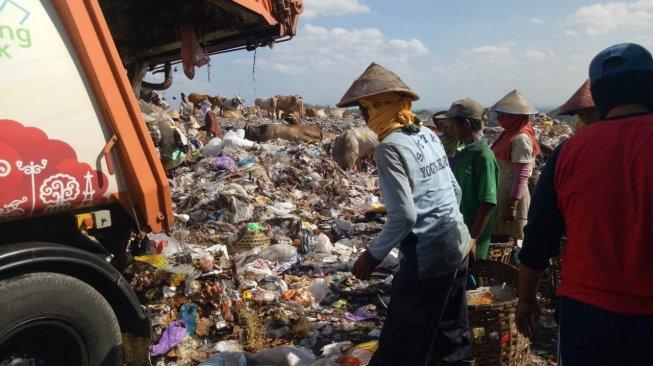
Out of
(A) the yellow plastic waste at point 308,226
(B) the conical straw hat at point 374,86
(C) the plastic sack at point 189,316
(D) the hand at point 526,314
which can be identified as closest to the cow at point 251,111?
(A) the yellow plastic waste at point 308,226

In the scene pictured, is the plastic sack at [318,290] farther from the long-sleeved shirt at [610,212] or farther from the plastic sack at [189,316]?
the long-sleeved shirt at [610,212]

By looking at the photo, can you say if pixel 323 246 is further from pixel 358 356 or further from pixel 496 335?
pixel 496 335

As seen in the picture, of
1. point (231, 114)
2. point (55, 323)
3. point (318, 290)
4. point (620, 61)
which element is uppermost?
point (231, 114)

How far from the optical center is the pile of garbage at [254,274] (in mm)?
3131

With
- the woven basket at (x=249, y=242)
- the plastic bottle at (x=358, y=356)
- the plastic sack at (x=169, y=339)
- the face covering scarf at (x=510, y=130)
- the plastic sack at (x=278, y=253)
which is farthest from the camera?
the woven basket at (x=249, y=242)

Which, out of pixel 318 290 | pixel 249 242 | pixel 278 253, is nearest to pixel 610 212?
pixel 318 290

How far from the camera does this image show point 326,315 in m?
3.98

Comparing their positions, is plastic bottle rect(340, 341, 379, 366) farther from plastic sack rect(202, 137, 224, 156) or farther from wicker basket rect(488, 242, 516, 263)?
plastic sack rect(202, 137, 224, 156)

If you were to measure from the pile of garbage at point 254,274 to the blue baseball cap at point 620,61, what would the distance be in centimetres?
208

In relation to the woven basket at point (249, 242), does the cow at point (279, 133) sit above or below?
above

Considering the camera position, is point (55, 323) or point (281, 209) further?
point (281, 209)

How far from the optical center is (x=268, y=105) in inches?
1094

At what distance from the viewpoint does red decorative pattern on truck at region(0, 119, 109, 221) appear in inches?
72.2

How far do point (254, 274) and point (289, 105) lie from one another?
2179 cm
